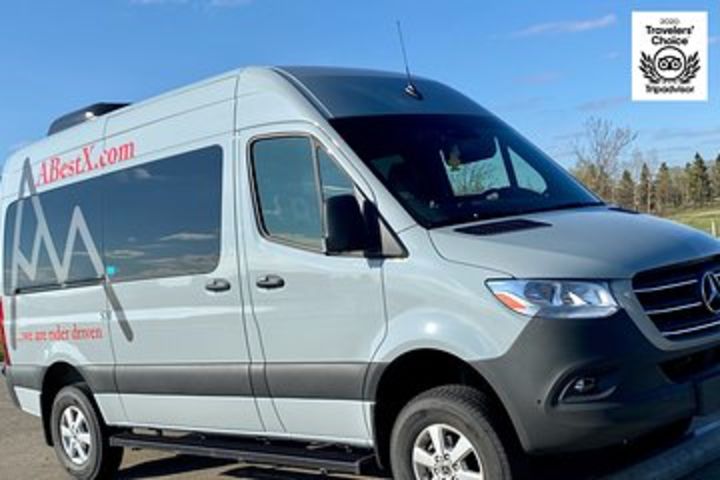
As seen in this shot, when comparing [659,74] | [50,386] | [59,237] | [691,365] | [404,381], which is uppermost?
[659,74]

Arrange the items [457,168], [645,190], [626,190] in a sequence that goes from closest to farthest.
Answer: [457,168] < [626,190] < [645,190]

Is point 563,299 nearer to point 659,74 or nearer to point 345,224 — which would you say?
point 345,224

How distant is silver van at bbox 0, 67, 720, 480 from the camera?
4.42 meters

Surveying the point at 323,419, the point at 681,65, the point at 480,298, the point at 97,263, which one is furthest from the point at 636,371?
the point at 681,65

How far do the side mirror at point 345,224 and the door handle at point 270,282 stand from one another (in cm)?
63

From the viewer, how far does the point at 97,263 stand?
7.34m

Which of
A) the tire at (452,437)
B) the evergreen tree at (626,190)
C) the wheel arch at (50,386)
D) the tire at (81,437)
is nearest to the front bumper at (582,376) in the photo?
the tire at (452,437)

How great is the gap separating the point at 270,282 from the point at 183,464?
10.1 feet

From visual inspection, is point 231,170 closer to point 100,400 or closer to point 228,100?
point 228,100

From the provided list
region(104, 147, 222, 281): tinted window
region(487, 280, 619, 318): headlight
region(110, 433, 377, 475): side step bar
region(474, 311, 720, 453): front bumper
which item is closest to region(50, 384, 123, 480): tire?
region(110, 433, 377, 475): side step bar

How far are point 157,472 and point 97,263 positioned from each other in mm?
1854

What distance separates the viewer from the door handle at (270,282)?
5531 mm

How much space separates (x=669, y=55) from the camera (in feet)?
71.0

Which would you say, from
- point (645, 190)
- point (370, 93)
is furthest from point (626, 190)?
point (370, 93)
